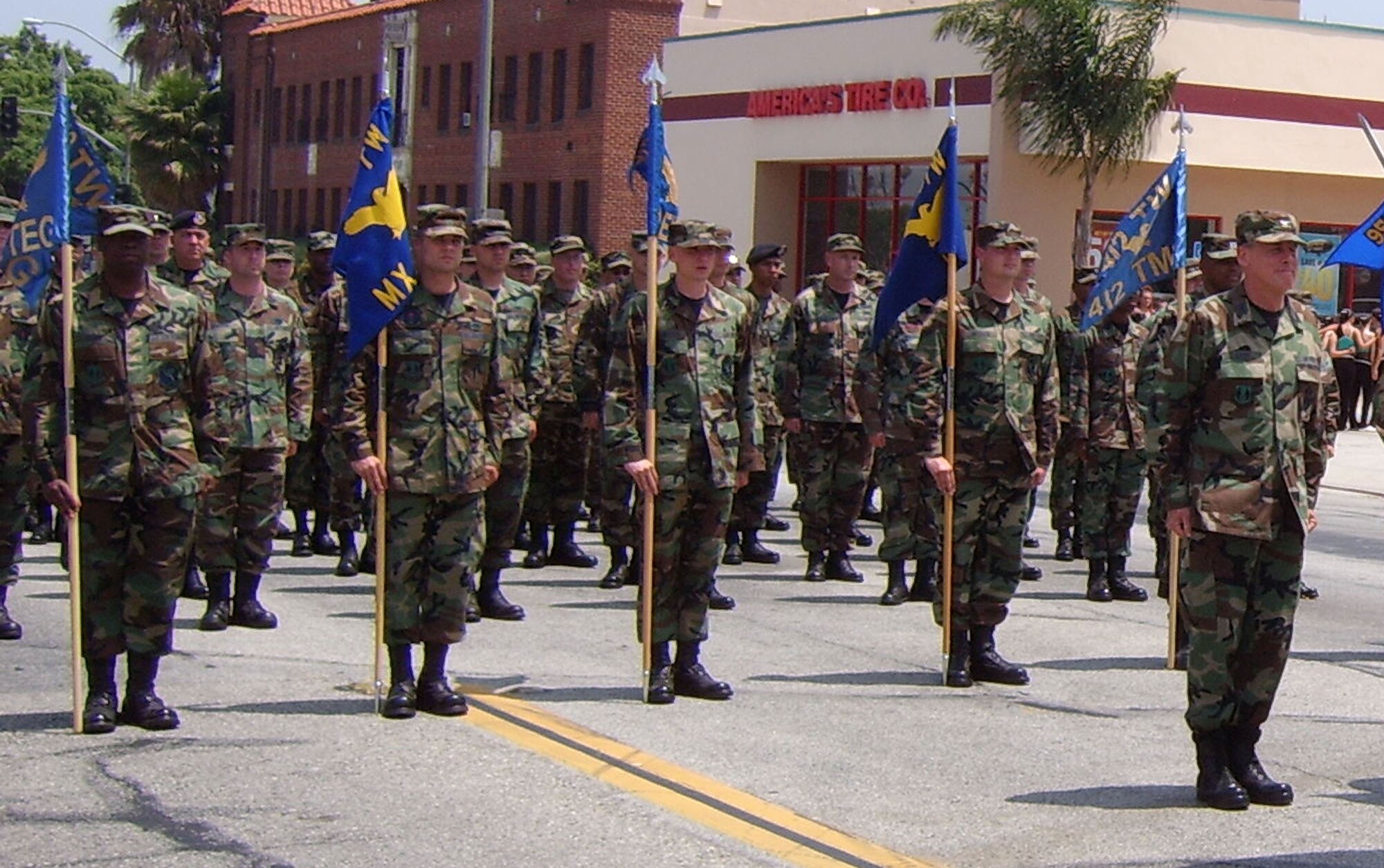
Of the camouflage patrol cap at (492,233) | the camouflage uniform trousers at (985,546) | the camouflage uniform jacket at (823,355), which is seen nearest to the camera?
the camouflage uniform trousers at (985,546)

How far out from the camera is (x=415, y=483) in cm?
909

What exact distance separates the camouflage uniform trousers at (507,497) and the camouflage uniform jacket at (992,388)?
2.99 metres

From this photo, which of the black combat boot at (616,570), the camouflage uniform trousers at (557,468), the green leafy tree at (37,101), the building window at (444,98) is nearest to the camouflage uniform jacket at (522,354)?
the black combat boot at (616,570)

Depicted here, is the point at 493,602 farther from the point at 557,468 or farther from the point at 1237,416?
the point at 1237,416

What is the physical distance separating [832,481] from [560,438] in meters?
1.89

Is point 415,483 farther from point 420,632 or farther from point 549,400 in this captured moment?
point 549,400

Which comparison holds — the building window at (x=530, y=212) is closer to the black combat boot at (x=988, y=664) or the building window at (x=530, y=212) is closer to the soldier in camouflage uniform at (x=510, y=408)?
the soldier in camouflage uniform at (x=510, y=408)

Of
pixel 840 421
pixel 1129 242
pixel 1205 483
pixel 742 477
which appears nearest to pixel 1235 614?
pixel 1205 483

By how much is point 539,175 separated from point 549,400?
36.2m

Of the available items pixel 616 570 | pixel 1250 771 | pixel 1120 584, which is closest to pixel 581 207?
pixel 616 570

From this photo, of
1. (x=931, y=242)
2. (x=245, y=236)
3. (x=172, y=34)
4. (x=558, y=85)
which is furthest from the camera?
(x=172, y=34)

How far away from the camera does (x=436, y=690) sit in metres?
9.15

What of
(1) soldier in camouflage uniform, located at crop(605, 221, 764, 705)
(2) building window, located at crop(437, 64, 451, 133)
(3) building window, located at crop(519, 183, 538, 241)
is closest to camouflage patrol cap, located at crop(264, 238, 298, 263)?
(1) soldier in camouflage uniform, located at crop(605, 221, 764, 705)

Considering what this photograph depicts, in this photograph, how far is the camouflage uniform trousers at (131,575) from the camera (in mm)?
8750
